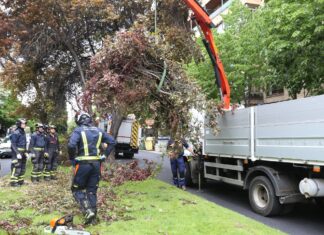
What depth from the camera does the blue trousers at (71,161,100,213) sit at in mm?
6652

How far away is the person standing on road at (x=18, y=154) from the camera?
449 inches

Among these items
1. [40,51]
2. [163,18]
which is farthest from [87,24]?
[163,18]

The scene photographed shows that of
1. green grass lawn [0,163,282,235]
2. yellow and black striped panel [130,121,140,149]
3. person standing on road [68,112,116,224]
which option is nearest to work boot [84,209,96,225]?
person standing on road [68,112,116,224]

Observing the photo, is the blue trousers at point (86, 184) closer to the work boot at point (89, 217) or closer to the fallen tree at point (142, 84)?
the work boot at point (89, 217)

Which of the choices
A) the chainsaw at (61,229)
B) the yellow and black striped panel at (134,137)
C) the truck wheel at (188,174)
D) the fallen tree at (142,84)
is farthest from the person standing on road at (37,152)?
the yellow and black striped panel at (134,137)

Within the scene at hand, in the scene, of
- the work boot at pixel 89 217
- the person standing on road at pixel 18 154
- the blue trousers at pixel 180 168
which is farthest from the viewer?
the person standing on road at pixel 18 154

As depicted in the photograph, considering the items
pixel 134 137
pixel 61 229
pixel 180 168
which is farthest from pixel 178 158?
pixel 134 137

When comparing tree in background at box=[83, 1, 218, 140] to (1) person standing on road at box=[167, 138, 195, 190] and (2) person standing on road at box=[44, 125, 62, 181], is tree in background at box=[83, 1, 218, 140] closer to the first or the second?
(1) person standing on road at box=[167, 138, 195, 190]

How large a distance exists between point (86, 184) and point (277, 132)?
12.2 feet

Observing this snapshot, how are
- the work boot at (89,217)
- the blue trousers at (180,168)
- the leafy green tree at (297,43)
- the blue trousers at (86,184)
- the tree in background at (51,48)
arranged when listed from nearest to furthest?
the work boot at (89,217) → the blue trousers at (86,184) → the leafy green tree at (297,43) → the blue trousers at (180,168) → the tree in background at (51,48)

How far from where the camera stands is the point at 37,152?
487 inches

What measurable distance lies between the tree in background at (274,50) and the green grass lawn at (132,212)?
4.87 metres

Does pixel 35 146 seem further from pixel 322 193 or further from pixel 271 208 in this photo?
pixel 322 193

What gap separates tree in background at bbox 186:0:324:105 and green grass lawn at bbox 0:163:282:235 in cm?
487
